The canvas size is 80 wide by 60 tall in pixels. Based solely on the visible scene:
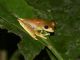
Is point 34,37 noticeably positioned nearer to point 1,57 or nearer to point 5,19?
point 5,19
